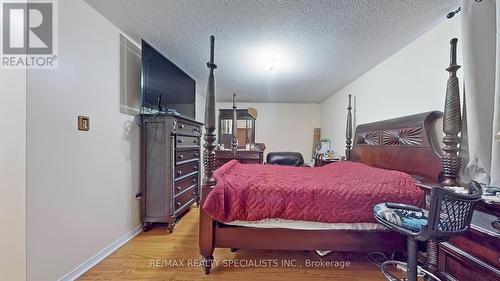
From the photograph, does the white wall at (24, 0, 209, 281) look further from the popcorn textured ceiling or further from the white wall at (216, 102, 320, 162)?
the white wall at (216, 102, 320, 162)

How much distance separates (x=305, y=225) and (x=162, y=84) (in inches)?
88.0

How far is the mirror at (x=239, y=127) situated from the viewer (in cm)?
568

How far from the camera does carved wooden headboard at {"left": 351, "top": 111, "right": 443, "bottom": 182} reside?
1.80m

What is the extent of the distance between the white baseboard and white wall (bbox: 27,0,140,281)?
4 centimetres

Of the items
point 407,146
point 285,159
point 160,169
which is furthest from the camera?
point 285,159

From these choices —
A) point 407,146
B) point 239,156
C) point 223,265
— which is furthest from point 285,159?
point 223,265

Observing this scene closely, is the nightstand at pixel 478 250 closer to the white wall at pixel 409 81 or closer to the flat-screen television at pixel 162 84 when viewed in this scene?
the white wall at pixel 409 81

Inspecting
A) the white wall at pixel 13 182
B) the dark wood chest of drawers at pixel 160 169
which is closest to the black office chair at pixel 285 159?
the dark wood chest of drawers at pixel 160 169

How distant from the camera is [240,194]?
1630mm

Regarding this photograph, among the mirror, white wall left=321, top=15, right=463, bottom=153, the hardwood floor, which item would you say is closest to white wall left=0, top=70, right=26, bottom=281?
the hardwood floor

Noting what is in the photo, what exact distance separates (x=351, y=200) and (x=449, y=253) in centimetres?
58

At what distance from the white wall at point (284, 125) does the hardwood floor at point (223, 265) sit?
3.95 m

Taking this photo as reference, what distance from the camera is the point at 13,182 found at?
1318 mm

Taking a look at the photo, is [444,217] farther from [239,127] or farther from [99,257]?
[239,127]
